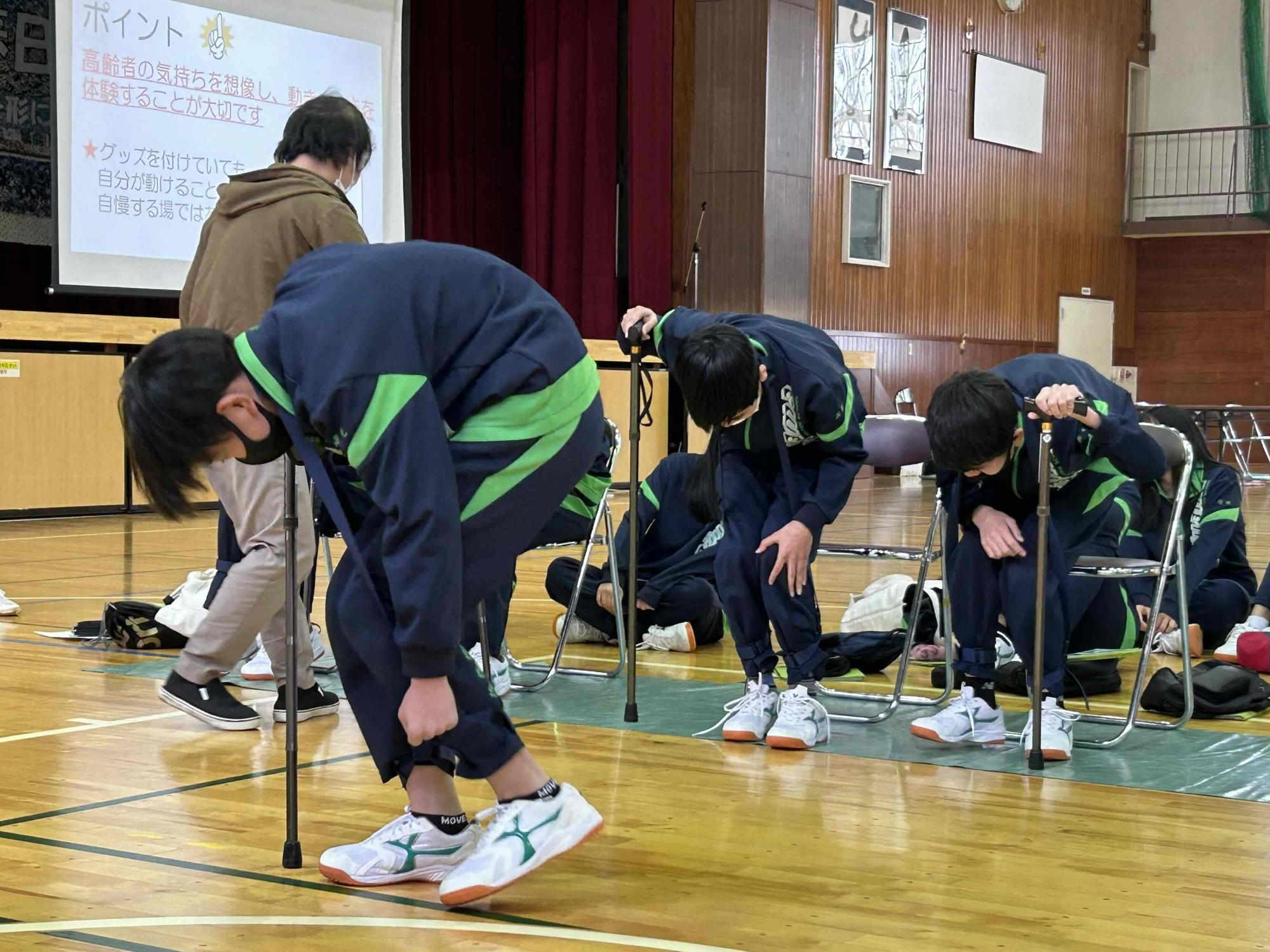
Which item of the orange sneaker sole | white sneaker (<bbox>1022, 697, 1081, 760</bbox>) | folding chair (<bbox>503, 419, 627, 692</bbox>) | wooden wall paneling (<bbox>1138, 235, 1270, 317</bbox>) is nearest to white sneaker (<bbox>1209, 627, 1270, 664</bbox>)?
white sneaker (<bbox>1022, 697, 1081, 760</bbox>)

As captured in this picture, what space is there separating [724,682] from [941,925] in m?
2.00

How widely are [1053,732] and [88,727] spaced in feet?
6.41

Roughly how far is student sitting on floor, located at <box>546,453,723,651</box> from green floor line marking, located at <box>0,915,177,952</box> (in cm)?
260

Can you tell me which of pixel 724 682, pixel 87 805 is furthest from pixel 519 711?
pixel 87 805

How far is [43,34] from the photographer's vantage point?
9.43 metres

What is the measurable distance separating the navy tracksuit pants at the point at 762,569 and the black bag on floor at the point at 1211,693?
0.84 metres

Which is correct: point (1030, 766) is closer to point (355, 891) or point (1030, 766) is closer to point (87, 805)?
point (355, 891)

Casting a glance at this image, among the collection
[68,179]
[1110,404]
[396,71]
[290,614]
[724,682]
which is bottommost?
[724,682]

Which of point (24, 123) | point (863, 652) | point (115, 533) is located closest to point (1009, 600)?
point (863, 652)

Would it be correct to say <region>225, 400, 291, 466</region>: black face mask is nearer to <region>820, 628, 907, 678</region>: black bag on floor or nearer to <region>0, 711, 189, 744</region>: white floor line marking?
<region>0, 711, 189, 744</region>: white floor line marking

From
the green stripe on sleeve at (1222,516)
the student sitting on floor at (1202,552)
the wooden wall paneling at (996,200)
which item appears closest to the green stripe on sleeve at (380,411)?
the student sitting on floor at (1202,552)

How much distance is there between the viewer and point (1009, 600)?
3199 mm

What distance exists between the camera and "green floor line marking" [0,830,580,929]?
2076 millimetres

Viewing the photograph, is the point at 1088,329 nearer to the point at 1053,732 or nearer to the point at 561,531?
the point at 561,531
